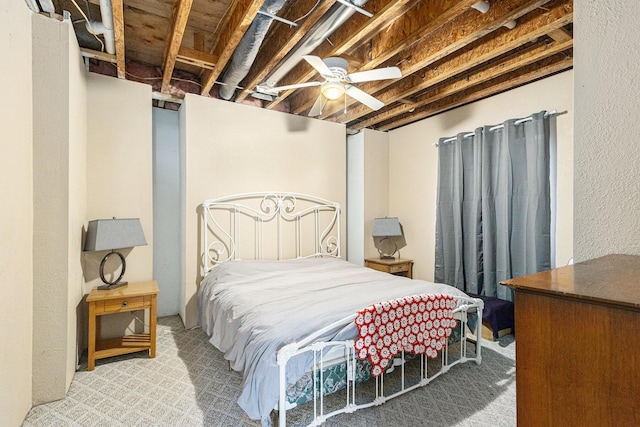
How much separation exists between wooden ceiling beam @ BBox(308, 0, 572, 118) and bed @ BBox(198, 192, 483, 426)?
1.97 meters

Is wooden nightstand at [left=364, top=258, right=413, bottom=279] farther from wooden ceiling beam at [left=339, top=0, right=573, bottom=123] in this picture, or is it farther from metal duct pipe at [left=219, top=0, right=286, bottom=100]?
metal duct pipe at [left=219, top=0, right=286, bottom=100]

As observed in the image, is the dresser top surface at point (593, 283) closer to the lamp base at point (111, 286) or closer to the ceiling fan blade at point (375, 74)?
the ceiling fan blade at point (375, 74)

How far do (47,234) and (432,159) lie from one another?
4146 millimetres

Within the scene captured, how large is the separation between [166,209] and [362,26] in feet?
9.77

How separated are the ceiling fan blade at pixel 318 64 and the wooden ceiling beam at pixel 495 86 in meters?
2.06

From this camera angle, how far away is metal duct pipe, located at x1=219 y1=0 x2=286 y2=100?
2150 mm

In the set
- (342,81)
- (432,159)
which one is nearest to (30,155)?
(342,81)

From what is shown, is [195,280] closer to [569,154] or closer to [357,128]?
[357,128]

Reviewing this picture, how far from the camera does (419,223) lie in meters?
4.49

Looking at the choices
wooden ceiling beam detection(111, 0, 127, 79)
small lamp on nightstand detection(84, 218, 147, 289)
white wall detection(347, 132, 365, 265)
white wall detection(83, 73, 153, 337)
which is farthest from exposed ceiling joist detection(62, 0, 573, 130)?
small lamp on nightstand detection(84, 218, 147, 289)

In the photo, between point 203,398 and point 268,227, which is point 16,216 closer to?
point 203,398

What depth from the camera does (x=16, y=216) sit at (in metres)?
1.79

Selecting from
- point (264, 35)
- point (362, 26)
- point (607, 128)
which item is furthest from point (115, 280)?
point (607, 128)

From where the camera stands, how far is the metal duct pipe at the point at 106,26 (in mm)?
2064
